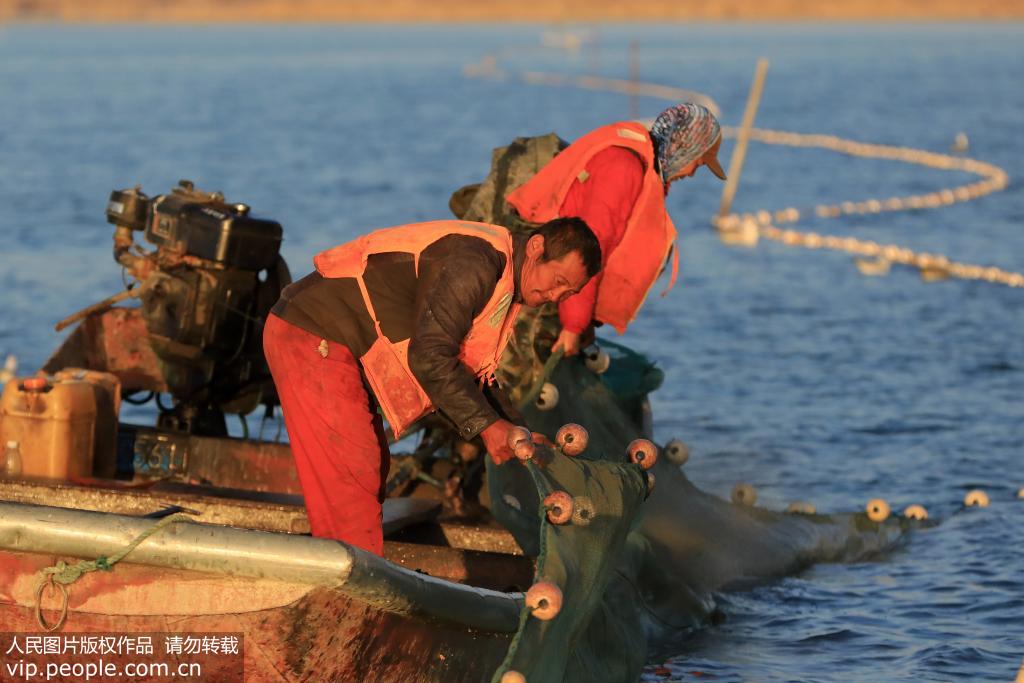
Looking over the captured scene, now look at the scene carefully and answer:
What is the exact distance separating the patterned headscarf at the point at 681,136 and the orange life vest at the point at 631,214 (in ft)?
0.36

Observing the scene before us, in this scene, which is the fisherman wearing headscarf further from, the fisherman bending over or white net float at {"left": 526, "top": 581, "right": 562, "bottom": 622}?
white net float at {"left": 526, "top": 581, "right": 562, "bottom": 622}

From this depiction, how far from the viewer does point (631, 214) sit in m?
8.22

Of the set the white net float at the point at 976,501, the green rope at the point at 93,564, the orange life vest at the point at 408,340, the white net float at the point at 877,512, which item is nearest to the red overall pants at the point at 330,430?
the orange life vest at the point at 408,340

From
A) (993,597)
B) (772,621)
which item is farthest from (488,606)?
(993,597)

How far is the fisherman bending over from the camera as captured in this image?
19.3 feet

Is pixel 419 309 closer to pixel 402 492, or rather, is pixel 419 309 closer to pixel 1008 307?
pixel 402 492

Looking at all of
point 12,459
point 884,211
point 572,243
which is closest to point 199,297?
point 12,459

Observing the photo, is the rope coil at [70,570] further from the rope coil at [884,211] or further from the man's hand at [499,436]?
the rope coil at [884,211]

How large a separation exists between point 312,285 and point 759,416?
8.39 metres

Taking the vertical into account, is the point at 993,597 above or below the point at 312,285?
below

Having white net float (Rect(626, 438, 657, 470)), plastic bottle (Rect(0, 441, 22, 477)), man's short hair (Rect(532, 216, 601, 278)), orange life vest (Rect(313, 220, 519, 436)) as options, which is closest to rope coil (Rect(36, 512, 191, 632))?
orange life vest (Rect(313, 220, 519, 436))

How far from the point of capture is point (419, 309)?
5.92 m

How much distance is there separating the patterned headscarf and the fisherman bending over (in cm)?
229

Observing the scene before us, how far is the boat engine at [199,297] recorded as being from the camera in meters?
8.99
